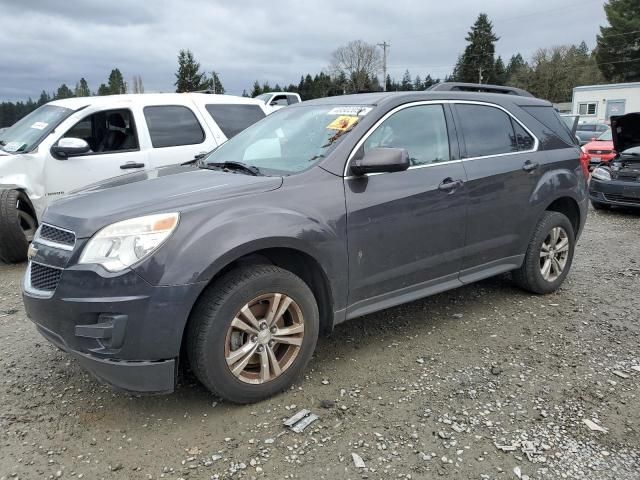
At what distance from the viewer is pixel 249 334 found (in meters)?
2.89

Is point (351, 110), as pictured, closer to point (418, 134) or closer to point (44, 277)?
point (418, 134)

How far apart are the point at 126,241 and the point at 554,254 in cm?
373

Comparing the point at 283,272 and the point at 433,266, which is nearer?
the point at 283,272

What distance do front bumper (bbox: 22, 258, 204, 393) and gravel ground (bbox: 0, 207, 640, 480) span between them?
0.39 metres

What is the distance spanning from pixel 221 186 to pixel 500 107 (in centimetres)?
259

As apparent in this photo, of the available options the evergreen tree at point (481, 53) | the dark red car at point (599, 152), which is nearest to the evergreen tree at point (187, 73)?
the evergreen tree at point (481, 53)

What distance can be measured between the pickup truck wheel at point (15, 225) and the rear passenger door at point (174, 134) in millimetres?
1500

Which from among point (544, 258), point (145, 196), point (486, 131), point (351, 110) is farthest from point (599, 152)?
point (145, 196)

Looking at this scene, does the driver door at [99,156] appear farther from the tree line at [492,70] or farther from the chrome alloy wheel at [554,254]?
the tree line at [492,70]

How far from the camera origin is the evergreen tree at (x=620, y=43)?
5644 cm

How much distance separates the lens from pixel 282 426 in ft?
9.25

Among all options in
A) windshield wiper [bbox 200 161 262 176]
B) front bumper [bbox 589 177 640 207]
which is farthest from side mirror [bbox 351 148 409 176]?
front bumper [bbox 589 177 640 207]

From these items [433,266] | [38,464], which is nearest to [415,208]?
[433,266]

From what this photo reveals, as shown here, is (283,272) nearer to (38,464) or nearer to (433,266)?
(433,266)
